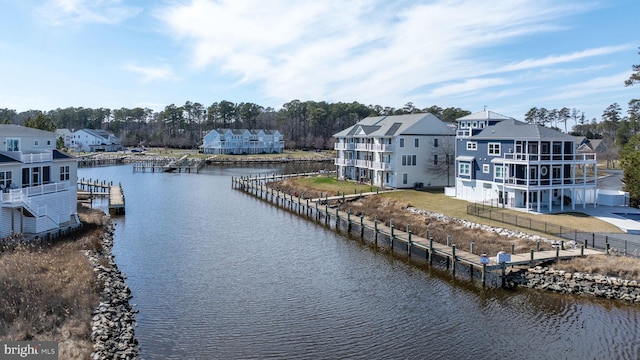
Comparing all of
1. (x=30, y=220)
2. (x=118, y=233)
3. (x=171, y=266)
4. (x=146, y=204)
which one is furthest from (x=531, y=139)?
(x=146, y=204)

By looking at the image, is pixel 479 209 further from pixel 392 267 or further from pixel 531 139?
pixel 392 267

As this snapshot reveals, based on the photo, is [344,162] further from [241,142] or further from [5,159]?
[241,142]

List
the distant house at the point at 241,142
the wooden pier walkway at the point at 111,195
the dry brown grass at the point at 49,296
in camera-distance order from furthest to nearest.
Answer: the distant house at the point at 241,142
the wooden pier walkway at the point at 111,195
the dry brown grass at the point at 49,296

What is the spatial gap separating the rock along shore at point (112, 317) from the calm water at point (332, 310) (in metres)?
0.61

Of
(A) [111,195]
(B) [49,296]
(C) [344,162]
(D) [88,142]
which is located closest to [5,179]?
(B) [49,296]

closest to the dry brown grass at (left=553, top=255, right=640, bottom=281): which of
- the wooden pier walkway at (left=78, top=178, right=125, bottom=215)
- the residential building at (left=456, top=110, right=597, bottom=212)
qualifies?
the residential building at (left=456, top=110, right=597, bottom=212)

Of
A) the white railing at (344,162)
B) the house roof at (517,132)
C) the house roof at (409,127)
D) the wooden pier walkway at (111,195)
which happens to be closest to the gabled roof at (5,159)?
the wooden pier walkway at (111,195)

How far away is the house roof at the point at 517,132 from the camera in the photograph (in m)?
39.7

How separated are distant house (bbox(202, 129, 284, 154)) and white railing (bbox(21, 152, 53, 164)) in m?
107

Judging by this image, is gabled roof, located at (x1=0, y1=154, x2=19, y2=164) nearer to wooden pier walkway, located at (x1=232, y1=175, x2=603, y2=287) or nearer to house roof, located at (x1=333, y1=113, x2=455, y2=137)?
wooden pier walkway, located at (x1=232, y1=175, x2=603, y2=287)

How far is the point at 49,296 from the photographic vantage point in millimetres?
20500

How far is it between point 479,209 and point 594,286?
15.4m

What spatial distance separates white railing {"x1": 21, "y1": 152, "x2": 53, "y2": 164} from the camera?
32.3 m

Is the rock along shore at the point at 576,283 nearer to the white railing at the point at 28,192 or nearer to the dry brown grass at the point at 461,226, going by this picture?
the dry brown grass at the point at 461,226
